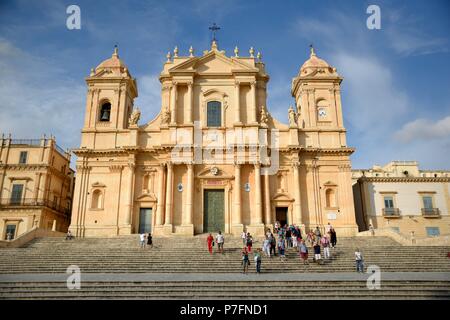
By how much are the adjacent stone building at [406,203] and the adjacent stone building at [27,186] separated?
1117 inches

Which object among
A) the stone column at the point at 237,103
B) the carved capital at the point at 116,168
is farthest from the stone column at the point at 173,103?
the carved capital at the point at 116,168

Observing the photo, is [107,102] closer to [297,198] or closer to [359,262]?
[297,198]

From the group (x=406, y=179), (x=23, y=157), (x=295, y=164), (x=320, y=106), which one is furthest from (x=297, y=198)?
(x=23, y=157)

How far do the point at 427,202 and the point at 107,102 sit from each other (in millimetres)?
30087

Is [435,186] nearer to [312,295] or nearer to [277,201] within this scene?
[277,201]

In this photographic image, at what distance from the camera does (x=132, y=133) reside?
30.1 m

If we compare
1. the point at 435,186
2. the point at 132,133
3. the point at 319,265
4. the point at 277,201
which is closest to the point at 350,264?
the point at 319,265

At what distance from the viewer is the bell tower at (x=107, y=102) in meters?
30.8

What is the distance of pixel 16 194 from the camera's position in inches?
1423

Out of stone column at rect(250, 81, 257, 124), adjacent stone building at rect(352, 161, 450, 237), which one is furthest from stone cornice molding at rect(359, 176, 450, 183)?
stone column at rect(250, 81, 257, 124)

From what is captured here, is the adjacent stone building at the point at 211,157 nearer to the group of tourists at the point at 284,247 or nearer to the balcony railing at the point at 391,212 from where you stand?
the group of tourists at the point at 284,247

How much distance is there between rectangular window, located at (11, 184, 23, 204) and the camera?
35906 mm

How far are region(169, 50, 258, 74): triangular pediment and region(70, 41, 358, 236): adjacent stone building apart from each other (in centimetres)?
8
